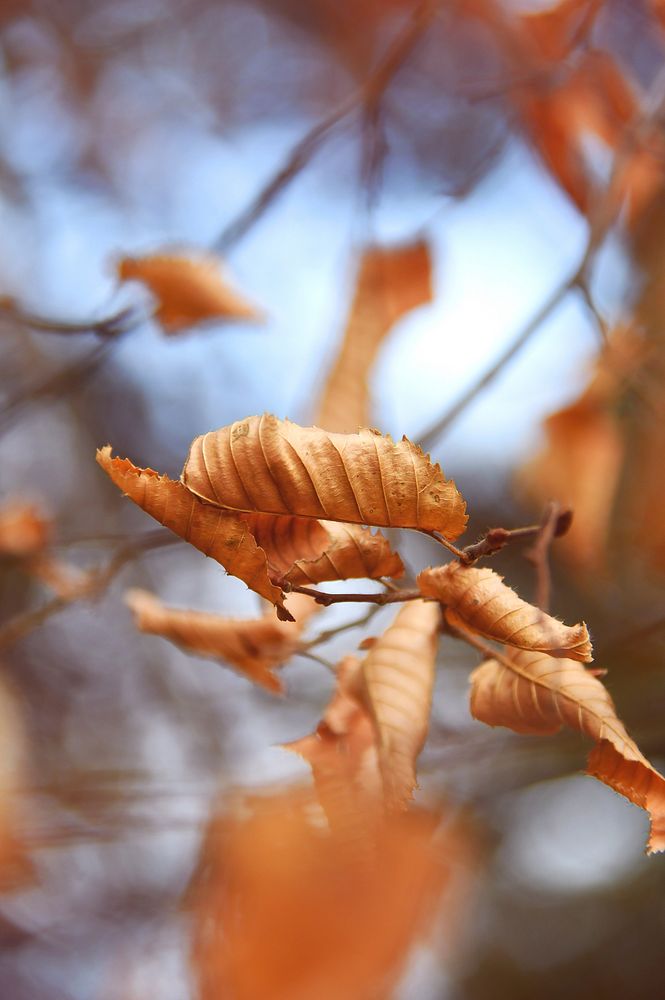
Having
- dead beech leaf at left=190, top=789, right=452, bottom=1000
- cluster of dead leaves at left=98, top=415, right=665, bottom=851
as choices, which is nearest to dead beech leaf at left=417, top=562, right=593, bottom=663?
cluster of dead leaves at left=98, top=415, right=665, bottom=851

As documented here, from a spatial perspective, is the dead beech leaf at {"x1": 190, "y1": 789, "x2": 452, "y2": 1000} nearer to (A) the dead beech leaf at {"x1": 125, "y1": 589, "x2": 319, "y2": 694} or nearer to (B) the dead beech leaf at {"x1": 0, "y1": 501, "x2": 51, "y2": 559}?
(A) the dead beech leaf at {"x1": 125, "y1": 589, "x2": 319, "y2": 694}

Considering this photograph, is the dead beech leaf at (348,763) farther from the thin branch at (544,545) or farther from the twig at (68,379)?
the twig at (68,379)

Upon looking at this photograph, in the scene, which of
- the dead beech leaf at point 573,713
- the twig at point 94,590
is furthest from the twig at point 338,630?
the twig at point 94,590

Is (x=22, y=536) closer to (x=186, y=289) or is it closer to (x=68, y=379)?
(x=68, y=379)

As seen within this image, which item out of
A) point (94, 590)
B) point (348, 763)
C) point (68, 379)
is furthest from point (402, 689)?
point (68, 379)

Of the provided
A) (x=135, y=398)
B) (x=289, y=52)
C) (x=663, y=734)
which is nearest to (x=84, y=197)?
(x=135, y=398)

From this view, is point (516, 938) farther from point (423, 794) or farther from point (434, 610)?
point (434, 610)
